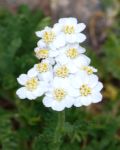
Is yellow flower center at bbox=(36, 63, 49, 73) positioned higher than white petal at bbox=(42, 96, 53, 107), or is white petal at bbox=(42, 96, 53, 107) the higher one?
yellow flower center at bbox=(36, 63, 49, 73)

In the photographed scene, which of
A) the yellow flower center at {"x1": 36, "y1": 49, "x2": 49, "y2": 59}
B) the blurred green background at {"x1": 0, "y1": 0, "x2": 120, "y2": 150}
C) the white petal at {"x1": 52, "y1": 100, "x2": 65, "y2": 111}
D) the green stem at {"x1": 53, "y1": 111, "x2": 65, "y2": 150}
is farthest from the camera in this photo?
the blurred green background at {"x1": 0, "y1": 0, "x2": 120, "y2": 150}

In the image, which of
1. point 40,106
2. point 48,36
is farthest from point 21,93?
point 40,106

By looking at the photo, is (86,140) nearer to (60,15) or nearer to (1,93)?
(1,93)

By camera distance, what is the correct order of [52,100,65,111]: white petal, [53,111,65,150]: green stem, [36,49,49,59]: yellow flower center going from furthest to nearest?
[53,111,65,150]: green stem → [36,49,49,59]: yellow flower center → [52,100,65,111]: white petal

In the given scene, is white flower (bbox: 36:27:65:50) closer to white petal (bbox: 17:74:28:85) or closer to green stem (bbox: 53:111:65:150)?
white petal (bbox: 17:74:28:85)

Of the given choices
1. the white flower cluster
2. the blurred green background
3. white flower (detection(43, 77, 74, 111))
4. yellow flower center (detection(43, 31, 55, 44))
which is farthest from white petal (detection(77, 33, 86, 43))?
the blurred green background

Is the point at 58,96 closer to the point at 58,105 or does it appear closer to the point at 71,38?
the point at 58,105

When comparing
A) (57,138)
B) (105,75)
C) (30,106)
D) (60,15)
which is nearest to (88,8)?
(60,15)
